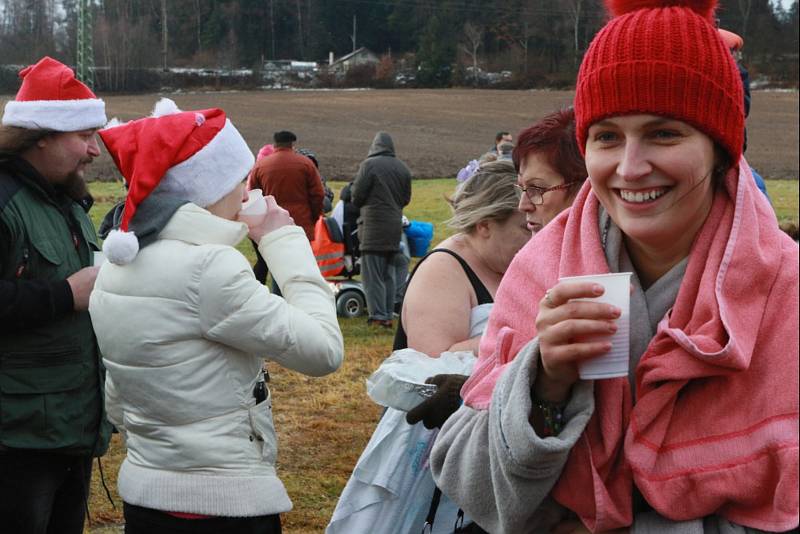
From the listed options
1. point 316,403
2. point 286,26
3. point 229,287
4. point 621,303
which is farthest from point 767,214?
point 286,26

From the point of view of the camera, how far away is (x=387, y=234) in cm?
973

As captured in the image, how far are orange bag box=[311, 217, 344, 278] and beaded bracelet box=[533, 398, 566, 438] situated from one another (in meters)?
9.01

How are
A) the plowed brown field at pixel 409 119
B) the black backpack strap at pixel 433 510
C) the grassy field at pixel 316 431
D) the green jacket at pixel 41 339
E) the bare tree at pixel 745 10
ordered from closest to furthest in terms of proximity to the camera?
the black backpack strap at pixel 433 510 → the green jacket at pixel 41 339 → the bare tree at pixel 745 10 → the grassy field at pixel 316 431 → the plowed brown field at pixel 409 119

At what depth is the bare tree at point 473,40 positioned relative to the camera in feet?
36.4

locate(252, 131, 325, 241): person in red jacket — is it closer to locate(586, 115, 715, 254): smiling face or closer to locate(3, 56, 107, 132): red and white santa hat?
locate(3, 56, 107, 132): red and white santa hat

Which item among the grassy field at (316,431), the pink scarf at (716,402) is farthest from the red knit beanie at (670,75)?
the grassy field at (316,431)

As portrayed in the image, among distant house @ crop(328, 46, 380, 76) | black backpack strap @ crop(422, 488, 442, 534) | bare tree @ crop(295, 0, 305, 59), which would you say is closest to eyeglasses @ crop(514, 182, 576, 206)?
black backpack strap @ crop(422, 488, 442, 534)

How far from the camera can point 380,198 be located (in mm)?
9734

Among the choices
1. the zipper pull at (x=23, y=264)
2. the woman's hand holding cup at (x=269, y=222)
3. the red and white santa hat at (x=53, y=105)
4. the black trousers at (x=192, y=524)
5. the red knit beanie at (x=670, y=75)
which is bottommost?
the black trousers at (x=192, y=524)

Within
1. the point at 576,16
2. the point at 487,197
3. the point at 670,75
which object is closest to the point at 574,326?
the point at 670,75

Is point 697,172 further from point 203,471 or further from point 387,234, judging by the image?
point 387,234

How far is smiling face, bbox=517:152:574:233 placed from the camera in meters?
2.84

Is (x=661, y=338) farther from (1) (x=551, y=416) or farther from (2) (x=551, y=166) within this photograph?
(2) (x=551, y=166)

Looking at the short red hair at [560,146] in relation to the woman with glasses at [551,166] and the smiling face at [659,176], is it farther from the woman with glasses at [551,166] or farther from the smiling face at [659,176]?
the smiling face at [659,176]
